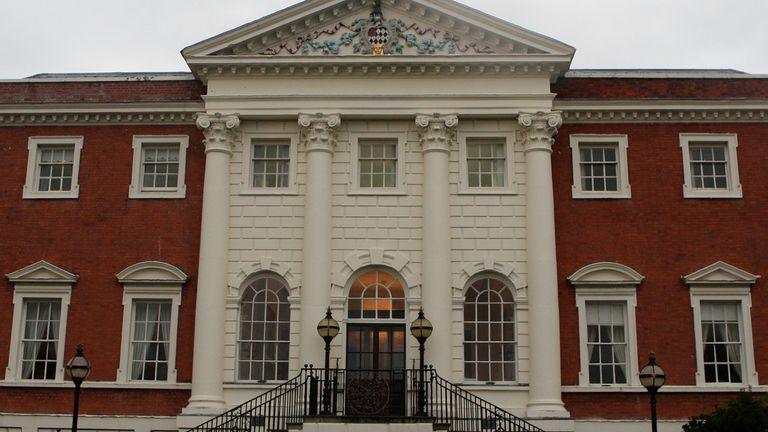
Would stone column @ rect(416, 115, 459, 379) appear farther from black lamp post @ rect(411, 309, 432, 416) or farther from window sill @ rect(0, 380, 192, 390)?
window sill @ rect(0, 380, 192, 390)

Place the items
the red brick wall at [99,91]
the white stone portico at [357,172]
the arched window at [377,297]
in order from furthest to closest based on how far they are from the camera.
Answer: the red brick wall at [99,91] → the arched window at [377,297] → the white stone portico at [357,172]

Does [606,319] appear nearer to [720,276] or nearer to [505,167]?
[720,276]

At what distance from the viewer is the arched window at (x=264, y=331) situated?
23219mm

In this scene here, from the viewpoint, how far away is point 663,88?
24812 mm

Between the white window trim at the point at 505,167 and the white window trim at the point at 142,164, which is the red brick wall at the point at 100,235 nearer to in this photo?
the white window trim at the point at 142,164

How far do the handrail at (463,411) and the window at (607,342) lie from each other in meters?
2.80

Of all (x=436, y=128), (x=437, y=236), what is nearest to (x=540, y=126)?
(x=436, y=128)

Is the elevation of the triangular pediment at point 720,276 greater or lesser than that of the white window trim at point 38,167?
lesser

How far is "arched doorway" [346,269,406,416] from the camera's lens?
22.6 meters

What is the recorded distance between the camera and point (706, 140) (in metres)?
24.6

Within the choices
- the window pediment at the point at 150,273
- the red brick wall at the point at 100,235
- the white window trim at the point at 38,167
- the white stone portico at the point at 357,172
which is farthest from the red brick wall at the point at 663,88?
the white window trim at the point at 38,167

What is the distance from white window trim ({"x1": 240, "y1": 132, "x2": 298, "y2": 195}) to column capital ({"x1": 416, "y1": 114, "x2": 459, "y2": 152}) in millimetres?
3339

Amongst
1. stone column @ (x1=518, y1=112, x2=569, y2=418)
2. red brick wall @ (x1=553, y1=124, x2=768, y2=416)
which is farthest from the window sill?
red brick wall @ (x1=553, y1=124, x2=768, y2=416)

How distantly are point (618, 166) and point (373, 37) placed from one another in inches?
285
